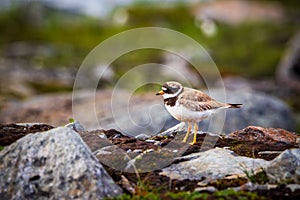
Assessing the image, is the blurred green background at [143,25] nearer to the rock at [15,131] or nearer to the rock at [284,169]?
the rock at [15,131]

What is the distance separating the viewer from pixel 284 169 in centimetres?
1085

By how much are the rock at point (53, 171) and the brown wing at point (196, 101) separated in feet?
7.98

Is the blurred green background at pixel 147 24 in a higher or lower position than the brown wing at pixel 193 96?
higher

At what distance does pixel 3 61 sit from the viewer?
154ft

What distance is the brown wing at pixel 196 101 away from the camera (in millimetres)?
12133

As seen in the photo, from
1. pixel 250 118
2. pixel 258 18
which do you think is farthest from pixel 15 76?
pixel 258 18

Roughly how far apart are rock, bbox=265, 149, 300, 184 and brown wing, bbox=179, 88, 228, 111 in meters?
1.96

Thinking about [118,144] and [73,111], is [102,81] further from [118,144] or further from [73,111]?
[118,144]

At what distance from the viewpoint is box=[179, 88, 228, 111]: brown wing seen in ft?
39.8

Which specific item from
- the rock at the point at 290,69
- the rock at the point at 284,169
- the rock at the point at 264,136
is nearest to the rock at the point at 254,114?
the rock at the point at 264,136

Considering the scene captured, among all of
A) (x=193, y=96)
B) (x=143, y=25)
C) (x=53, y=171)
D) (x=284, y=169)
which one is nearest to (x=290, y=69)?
(x=143, y=25)

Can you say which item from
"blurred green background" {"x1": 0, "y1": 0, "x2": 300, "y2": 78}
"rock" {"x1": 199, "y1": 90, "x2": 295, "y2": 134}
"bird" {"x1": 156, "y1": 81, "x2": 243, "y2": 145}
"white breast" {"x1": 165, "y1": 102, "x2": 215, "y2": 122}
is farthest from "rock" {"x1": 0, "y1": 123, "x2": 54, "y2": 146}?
"blurred green background" {"x1": 0, "y1": 0, "x2": 300, "y2": 78}

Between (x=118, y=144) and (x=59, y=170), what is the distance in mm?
2391

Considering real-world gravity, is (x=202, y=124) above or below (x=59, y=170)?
above
